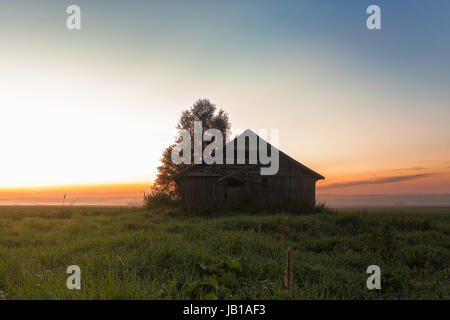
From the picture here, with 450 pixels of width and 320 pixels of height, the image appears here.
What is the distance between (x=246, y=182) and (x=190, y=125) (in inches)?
640

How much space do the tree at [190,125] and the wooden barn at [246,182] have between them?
11.5m

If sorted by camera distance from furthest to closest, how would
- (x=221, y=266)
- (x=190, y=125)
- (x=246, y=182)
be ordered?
(x=190, y=125)
(x=246, y=182)
(x=221, y=266)

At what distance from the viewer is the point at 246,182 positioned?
22.6 meters

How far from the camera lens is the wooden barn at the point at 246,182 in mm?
22453

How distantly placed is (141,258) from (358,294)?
179 inches

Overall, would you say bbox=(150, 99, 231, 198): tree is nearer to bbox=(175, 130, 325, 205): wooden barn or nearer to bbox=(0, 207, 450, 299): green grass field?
bbox=(175, 130, 325, 205): wooden barn

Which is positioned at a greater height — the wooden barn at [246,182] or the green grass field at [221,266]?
→ the wooden barn at [246,182]

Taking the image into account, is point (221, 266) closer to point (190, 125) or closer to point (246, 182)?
point (246, 182)

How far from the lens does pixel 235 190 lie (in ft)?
73.7

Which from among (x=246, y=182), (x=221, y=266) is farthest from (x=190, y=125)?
(x=221, y=266)

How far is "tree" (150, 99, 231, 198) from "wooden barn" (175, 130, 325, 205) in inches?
451

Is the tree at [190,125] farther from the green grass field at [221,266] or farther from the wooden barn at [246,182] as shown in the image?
the green grass field at [221,266]

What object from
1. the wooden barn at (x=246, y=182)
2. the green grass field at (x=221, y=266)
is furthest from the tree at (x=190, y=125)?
the green grass field at (x=221, y=266)

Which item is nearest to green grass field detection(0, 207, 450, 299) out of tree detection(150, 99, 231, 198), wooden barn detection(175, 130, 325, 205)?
wooden barn detection(175, 130, 325, 205)
